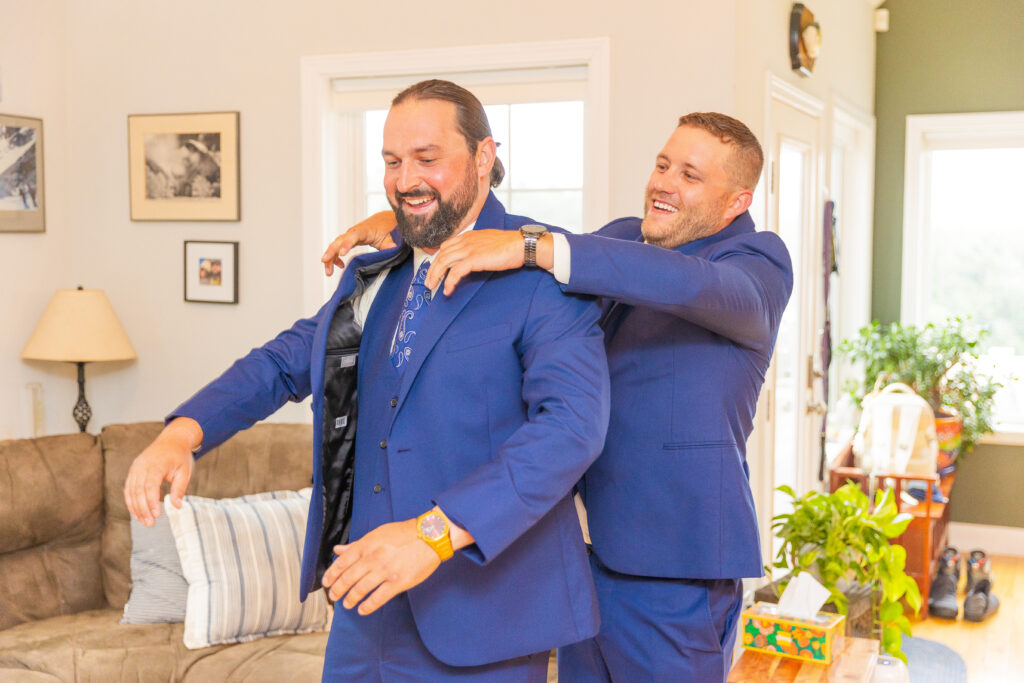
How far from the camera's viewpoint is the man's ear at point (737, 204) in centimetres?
196

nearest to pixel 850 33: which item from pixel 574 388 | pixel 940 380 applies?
pixel 940 380

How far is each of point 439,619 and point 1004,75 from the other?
5105 millimetres

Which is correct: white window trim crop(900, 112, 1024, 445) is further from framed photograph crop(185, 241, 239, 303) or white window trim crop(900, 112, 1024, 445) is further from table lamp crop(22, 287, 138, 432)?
table lamp crop(22, 287, 138, 432)

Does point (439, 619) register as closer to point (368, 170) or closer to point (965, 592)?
point (368, 170)

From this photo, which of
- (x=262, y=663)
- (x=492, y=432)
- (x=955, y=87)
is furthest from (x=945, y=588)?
(x=492, y=432)

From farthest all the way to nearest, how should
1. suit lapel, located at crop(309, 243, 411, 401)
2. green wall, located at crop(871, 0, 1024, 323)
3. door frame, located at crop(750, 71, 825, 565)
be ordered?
1. green wall, located at crop(871, 0, 1024, 323)
2. door frame, located at crop(750, 71, 825, 565)
3. suit lapel, located at crop(309, 243, 411, 401)

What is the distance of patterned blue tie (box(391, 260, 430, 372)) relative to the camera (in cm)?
165

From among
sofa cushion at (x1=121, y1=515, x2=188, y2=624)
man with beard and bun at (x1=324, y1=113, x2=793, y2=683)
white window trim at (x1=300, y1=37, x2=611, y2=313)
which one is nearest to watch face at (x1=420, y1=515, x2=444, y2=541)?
man with beard and bun at (x1=324, y1=113, x2=793, y2=683)

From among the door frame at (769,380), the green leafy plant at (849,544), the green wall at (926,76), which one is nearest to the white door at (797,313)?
the door frame at (769,380)

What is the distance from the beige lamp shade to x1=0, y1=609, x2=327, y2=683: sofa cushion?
1.31m

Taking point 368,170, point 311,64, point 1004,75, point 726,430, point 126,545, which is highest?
point 1004,75

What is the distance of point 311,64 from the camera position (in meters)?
3.82

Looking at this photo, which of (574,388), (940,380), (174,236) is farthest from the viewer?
(940,380)

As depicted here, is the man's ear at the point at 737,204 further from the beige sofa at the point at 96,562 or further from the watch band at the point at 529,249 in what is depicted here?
the beige sofa at the point at 96,562
